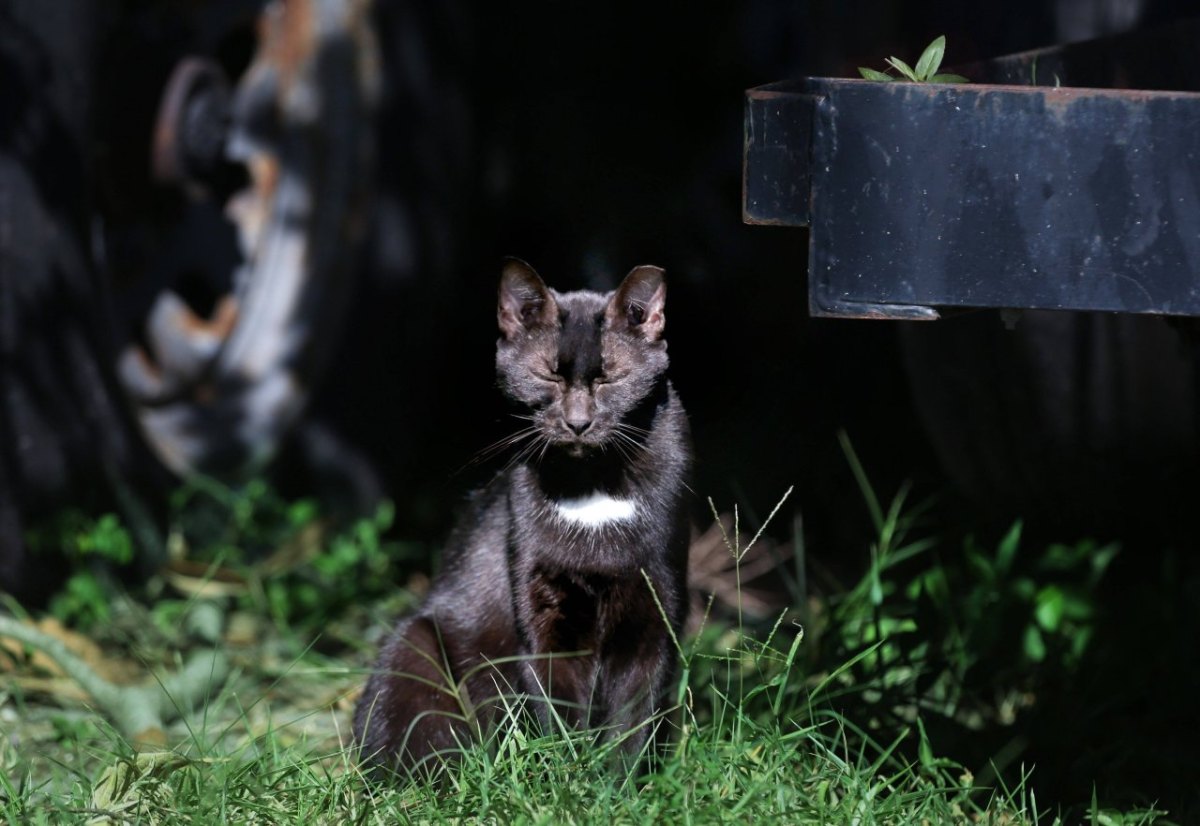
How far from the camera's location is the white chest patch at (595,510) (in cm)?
249

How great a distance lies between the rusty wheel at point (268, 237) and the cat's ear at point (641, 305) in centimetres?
151

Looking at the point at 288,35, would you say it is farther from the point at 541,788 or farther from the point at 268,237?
the point at 541,788

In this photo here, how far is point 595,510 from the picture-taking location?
8.19 feet

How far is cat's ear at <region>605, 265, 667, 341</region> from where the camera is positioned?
240 cm

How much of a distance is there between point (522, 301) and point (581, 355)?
15cm

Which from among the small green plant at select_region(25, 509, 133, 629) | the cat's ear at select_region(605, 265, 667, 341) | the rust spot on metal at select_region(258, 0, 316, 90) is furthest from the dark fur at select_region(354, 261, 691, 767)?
the rust spot on metal at select_region(258, 0, 316, 90)

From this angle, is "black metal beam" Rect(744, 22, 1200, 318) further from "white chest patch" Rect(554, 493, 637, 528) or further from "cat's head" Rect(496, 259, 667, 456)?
"white chest patch" Rect(554, 493, 637, 528)

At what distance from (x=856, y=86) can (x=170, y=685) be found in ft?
6.61

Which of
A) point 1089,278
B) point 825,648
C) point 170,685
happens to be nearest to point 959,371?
point 825,648

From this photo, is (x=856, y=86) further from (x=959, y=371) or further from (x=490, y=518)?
(x=959, y=371)

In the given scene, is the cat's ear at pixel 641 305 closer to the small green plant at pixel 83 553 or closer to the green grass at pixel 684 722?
the green grass at pixel 684 722

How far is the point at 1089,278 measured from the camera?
5.46ft

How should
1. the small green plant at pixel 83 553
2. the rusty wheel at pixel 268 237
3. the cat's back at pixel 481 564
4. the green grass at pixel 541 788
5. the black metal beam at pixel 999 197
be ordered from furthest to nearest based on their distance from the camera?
the rusty wheel at pixel 268 237, the small green plant at pixel 83 553, the cat's back at pixel 481 564, the green grass at pixel 541 788, the black metal beam at pixel 999 197

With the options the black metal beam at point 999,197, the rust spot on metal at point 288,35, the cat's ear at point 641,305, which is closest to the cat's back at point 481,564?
the cat's ear at point 641,305
